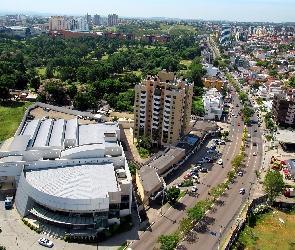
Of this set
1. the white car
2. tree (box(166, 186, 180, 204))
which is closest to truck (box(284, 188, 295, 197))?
tree (box(166, 186, 180, 204))

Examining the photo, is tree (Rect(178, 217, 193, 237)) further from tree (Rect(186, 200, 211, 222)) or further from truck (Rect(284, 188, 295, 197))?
truck (Rect(284, 188, 295, 197))

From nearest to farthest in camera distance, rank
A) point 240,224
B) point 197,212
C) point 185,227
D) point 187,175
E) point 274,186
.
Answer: point 185,227, point 197,212, point 240,224, point 274,186, point 187,175

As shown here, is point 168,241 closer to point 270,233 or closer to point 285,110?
point 270,233

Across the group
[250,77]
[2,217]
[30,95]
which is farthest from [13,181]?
[250,77]

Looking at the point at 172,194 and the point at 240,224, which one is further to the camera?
the point at 172,194

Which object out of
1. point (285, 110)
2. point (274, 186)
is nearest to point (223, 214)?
point (274, 186)

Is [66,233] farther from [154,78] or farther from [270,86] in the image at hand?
[270,86]

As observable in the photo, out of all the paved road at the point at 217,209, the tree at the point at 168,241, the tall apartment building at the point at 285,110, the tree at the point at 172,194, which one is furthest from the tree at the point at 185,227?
the tall apartment building at the point at 285,110
